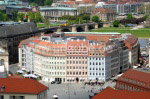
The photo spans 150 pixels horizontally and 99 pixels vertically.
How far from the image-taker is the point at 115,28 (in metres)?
149

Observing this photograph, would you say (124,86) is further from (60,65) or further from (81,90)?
(60,65)

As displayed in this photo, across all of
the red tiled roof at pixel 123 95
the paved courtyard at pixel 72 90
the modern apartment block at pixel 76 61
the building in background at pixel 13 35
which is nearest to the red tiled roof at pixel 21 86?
the red tiled roof at pixel 123 95

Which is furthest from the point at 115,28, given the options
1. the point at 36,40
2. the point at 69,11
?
the point at 36,40

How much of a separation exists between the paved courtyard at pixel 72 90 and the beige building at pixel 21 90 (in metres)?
19.7

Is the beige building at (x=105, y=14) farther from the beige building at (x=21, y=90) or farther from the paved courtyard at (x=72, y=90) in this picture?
the beige building at (x=21, y=90)

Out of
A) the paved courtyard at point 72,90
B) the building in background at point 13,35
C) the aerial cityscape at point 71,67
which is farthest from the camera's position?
the building in background at point 13,35

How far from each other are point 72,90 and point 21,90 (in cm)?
2612

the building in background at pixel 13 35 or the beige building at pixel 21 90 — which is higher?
the beige building at pixel 21 90

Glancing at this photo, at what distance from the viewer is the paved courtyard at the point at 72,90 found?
214ft

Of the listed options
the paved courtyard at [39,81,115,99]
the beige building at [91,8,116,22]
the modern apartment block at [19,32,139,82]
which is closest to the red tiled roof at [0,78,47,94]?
the paved courtyard at [39,81,115,99]

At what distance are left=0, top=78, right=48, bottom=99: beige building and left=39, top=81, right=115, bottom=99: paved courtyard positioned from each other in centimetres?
1969

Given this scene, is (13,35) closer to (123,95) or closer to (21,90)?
(21,90)

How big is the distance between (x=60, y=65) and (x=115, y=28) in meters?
73.9

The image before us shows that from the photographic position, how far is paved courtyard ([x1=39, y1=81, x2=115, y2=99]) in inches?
2566
